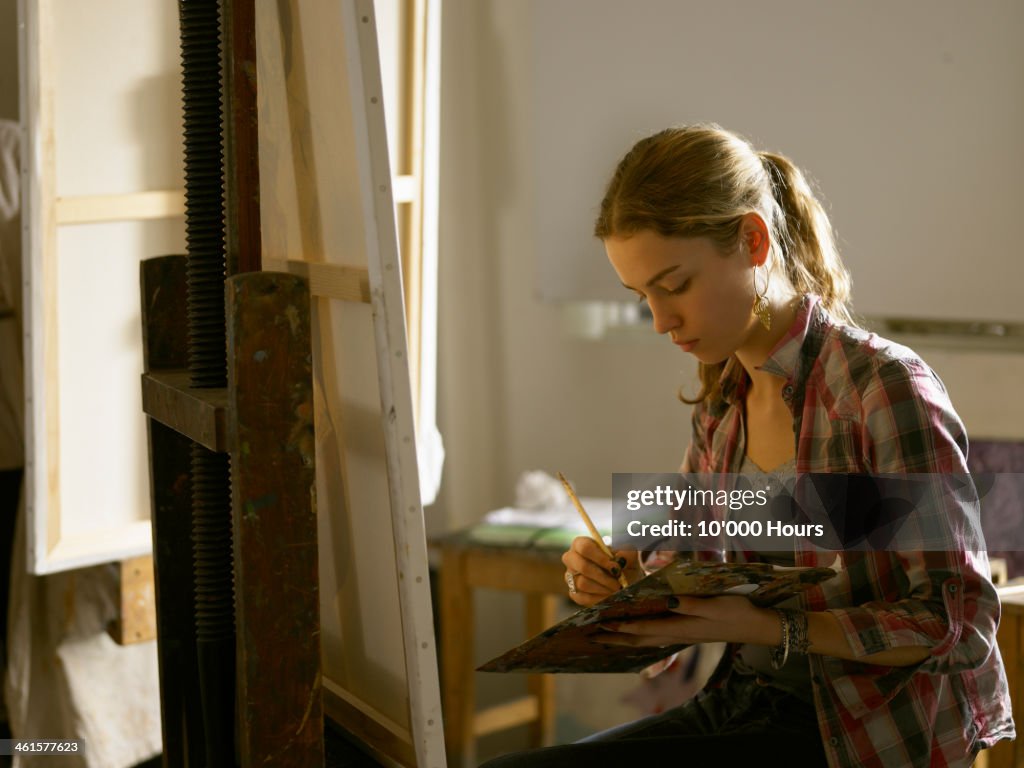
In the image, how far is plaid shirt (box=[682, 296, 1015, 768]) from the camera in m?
1.28

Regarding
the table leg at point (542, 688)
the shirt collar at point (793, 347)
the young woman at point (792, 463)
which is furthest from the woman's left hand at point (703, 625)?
the table leg at point (542, 688)

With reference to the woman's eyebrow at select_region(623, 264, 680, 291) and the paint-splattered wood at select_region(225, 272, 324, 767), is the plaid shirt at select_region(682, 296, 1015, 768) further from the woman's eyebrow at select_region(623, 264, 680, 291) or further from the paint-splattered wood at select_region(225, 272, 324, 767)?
the paint-splattered wood at select_region(225, 272, 324, 767)

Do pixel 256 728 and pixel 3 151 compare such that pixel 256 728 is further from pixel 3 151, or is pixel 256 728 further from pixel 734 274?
pixel 3 151

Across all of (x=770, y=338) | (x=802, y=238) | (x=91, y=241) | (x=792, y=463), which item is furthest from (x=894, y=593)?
(x=91, y=241)

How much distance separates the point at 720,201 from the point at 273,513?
0.66 meters

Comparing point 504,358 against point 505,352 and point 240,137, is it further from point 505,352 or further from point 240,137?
point 240,137

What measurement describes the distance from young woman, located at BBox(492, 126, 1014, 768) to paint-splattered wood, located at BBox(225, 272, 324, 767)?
14.2 inches

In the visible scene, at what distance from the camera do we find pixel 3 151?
2.24 meters

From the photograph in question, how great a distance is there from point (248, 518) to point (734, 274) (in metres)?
0.67

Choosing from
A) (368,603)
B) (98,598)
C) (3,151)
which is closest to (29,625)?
(98,598)

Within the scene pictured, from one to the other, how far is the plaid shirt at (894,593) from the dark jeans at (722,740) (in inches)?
2.2

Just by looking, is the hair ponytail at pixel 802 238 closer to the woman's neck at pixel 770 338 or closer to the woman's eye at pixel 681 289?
the woman's neck at pixel 770 338

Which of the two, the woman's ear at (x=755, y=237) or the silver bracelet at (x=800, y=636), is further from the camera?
the woman's ear at (x=755, y=237)

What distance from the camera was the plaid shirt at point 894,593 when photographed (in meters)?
1.28
